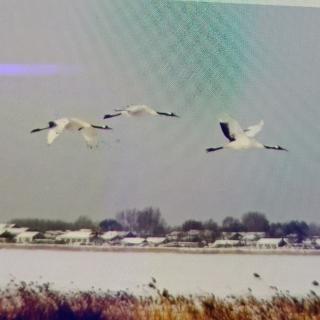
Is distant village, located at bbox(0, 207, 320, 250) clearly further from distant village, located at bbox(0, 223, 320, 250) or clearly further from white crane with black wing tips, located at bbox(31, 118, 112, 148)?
white crane with black wing tips, located at bbox(31, 118, 112, 148)

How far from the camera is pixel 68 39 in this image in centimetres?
119

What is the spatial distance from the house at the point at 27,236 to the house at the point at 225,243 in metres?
0.37

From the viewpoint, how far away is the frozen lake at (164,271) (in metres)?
1.15

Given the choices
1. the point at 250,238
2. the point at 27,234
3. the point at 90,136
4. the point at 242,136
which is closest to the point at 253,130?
the point at 242,136

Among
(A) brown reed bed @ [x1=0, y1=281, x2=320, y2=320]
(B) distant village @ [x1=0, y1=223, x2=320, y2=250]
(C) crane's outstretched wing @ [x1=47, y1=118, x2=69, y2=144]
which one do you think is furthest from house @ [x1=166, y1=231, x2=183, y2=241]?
(C) crane's outstretched wing @ [x1=47, y1=118, x2=69, y2=144]

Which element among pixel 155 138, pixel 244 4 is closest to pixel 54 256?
pixel 155 138

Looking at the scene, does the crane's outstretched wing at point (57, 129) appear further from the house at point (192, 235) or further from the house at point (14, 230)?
the house at point (192, 235)

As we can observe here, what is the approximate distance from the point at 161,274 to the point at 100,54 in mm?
487

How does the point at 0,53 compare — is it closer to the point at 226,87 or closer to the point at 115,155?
the point at 115,155

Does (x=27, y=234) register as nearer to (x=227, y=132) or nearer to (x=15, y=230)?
(x=15, y=230)

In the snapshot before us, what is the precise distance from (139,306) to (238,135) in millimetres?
420

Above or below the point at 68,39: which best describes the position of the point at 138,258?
below

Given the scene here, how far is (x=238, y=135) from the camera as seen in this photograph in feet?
3.96

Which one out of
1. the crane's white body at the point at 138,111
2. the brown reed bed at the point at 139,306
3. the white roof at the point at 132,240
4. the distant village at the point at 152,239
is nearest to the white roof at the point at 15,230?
the distant village at the point at 152,239
